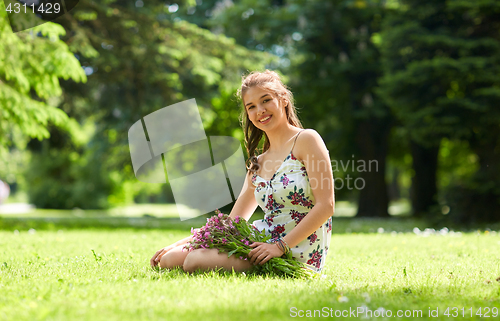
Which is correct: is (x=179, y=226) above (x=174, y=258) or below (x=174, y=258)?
below

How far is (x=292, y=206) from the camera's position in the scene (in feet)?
11.7

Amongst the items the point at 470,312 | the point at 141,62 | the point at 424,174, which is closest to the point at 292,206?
the point at 470,312

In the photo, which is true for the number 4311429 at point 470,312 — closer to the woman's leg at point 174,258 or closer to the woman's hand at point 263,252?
the woman's hand at point 263,252

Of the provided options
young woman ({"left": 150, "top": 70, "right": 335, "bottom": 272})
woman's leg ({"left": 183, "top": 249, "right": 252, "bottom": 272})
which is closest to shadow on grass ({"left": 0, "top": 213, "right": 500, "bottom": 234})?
young woman ({"left": 150, "top": 70, "right": 335, "bottom": 272})

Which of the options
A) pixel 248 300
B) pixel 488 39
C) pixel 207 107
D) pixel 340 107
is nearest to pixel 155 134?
pixel 207 107

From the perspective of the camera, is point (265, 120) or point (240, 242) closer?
point (240, 242)

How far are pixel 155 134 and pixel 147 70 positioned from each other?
9.00 feet

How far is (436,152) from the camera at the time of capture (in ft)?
55.0

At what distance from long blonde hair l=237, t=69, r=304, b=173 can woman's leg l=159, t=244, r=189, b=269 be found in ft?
3.07

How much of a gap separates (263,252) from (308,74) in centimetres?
1391

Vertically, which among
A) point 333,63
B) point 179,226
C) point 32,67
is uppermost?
point 333,63

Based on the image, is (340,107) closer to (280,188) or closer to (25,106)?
(25,106)

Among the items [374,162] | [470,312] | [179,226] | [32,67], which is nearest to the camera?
[470,312]

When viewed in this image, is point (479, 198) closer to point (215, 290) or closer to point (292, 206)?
point (292, 206)
